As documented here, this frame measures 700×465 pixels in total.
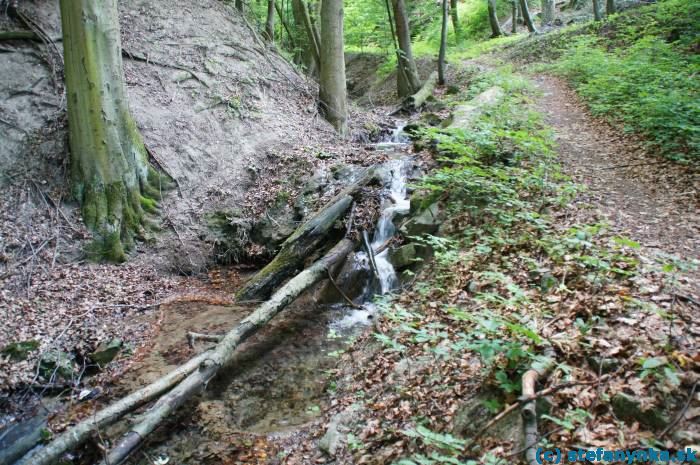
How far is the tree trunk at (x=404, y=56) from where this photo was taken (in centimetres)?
1659

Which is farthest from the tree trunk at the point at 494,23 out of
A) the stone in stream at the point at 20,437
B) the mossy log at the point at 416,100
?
the stone in stream at the point at 20,437

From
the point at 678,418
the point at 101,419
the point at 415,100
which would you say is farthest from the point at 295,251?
the point at 415,100

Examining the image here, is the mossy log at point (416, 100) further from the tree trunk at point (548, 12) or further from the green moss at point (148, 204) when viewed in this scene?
the tree trunk at point (548, 12)

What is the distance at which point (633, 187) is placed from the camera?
23.7ft

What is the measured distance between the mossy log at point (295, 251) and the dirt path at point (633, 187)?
421cm

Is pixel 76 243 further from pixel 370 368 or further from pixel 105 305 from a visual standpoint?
pixel 370 368

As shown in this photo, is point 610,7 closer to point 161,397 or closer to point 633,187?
point 633,187

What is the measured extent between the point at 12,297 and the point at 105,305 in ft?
4.18

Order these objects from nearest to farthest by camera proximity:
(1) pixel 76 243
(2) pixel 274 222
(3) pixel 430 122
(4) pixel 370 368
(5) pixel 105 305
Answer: (4) pixel 370 368
(5) pixel 105 305
(1) pixel 76 243
(2) pixel 274 222
(3) pixel 430 122

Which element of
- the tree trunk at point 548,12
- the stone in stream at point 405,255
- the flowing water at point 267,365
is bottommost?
the flowing water at point 267,365

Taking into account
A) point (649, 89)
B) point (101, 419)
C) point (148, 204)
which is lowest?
point (101, 419)

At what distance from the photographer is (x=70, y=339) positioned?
21.3 feet

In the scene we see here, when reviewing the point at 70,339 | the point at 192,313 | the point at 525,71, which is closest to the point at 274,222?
the point at 192,313

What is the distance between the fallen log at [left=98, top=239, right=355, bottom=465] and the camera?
15.3 ft
